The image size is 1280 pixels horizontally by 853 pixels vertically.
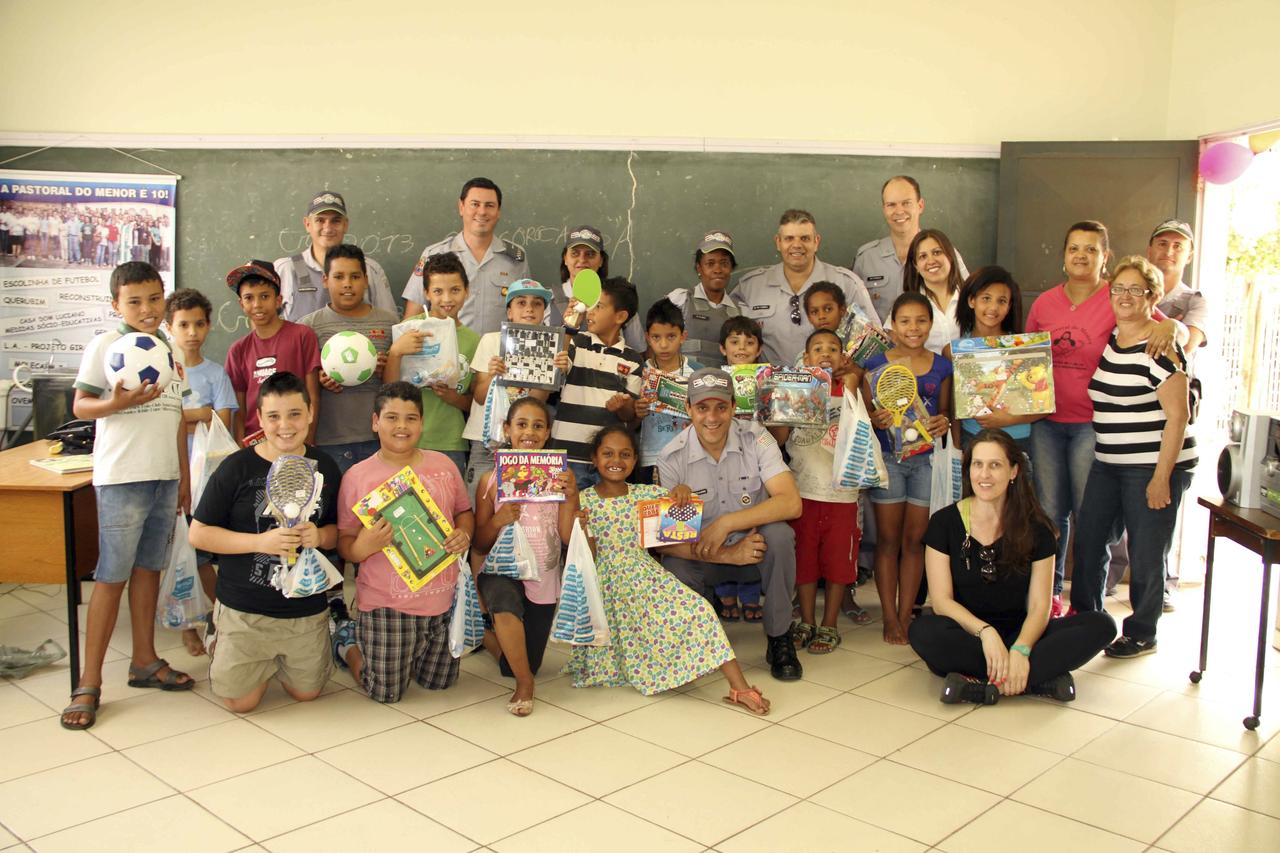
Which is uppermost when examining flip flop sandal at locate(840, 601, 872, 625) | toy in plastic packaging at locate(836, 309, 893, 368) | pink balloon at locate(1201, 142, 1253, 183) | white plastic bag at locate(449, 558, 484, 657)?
pink balloon at locate(1201, 142, 1253, 183)

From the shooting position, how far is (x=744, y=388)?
4.07 metres

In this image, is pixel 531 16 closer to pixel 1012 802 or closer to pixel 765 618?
pixel 765 618

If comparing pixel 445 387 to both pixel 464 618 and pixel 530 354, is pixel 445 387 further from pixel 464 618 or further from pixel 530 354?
pixel 464 618

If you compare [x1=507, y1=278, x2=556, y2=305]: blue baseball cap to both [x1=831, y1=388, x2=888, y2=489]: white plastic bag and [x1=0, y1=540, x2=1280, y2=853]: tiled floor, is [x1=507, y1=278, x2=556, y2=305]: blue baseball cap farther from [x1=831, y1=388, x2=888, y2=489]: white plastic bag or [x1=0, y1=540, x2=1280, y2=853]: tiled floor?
[x1=0, y1=540, x2=1280, y2=853]: tiled floor

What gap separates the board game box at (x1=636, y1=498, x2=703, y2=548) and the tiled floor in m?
0.57

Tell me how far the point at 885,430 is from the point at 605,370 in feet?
3.87

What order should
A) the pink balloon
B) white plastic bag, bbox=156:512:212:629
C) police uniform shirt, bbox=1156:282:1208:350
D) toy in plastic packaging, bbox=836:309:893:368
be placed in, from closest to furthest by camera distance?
white plastic bag, bbox=156:512:212:629 < toy in plastic packaging, bbox=836:309:893:368 < police uniform shirt, bbox=1156:282:1208:350 < the pink balloon

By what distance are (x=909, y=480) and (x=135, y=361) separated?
2944 mm

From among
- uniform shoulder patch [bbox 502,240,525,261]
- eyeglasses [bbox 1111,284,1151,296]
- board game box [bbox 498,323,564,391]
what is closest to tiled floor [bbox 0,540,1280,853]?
board game box [bbox 498,323,564,391]

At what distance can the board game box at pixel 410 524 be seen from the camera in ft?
11.5

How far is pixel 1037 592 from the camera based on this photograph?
144 inches

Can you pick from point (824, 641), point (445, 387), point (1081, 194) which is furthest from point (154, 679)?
point (1081, 194)

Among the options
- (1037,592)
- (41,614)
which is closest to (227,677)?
(41,614)

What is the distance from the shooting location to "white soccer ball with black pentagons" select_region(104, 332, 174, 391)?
11.0ft
